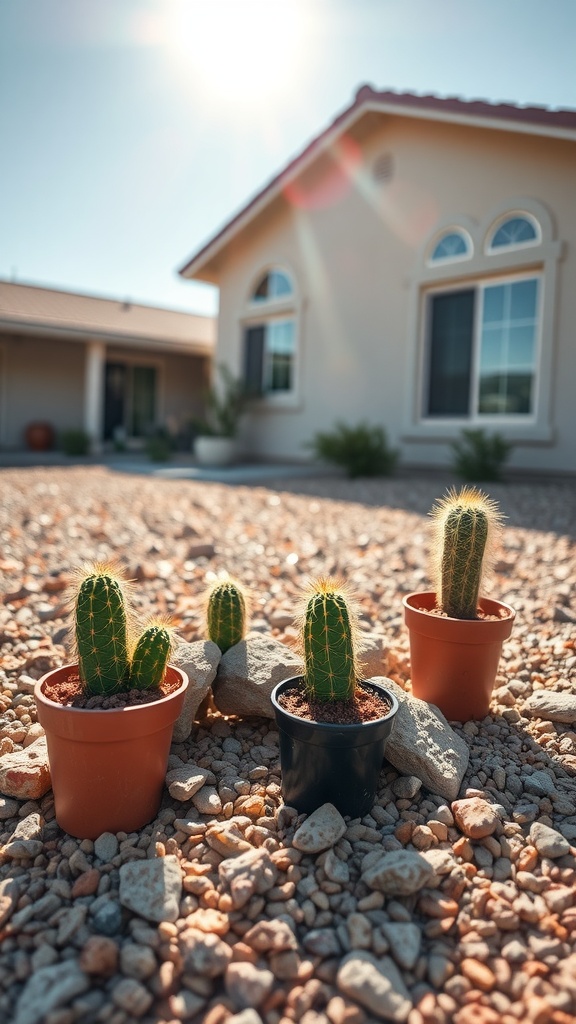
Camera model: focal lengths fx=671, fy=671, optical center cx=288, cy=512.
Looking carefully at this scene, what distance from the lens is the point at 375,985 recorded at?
1.48 m

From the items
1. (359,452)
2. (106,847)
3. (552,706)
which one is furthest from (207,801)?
(359,452)

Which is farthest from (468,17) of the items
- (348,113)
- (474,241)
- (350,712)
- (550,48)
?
(350,712)

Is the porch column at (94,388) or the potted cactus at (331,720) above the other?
the porch column at (94,388)

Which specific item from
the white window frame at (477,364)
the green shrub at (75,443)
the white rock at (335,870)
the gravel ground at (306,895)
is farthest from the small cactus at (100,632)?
the green shrub at (75,443)

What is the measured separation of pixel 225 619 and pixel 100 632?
2.63 ft

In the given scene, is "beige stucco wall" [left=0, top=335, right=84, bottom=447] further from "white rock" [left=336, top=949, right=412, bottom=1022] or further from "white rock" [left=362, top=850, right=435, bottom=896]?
"white rock" [left=336, top=949, right=412, bottom=1022]

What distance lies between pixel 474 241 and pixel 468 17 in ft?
9.67

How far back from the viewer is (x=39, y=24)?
21.2 ft

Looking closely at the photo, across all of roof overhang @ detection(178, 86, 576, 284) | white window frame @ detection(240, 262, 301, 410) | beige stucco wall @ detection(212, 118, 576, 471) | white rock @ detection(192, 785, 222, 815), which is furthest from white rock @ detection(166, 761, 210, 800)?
white window frame @ detection(240, 262, 301, 410)

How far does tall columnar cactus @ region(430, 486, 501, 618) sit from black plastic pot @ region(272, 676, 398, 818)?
712mm

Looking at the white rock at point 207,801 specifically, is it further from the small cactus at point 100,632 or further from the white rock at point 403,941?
the white rock at point 403,941

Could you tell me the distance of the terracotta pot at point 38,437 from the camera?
50.2 feet

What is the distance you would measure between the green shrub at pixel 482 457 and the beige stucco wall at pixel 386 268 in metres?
0.49

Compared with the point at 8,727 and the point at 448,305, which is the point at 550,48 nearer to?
the point at 448,305
